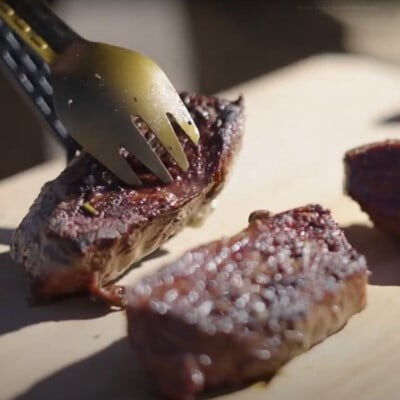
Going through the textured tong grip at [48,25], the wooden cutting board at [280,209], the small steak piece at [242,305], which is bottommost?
the wooden cutting board at [280,209]

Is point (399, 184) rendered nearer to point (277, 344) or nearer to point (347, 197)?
point (347, 197)

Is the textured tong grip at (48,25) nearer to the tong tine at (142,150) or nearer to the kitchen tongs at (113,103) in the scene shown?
the kitchen tongs at (113,103)

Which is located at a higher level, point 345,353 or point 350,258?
point 350,258

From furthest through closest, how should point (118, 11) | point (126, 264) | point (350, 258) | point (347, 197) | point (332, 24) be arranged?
point (332, 24) → point (118, 11) → point (347, 197) → point (126, 264) → point (350, 258)

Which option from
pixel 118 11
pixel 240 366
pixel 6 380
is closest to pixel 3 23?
pixel 6 380

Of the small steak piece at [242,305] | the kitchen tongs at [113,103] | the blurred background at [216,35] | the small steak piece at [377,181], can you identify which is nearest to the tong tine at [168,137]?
the kitchen tongs at [113,103]

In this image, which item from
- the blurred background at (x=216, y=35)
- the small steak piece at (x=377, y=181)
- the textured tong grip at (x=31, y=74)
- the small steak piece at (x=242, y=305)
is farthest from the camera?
the blurred background at (x=216, y=35)

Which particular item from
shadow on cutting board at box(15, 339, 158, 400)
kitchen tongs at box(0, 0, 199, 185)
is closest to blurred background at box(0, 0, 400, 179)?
kitchen tongs at box(0, 0, 199, 185)

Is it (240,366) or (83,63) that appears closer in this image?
(240,366)
